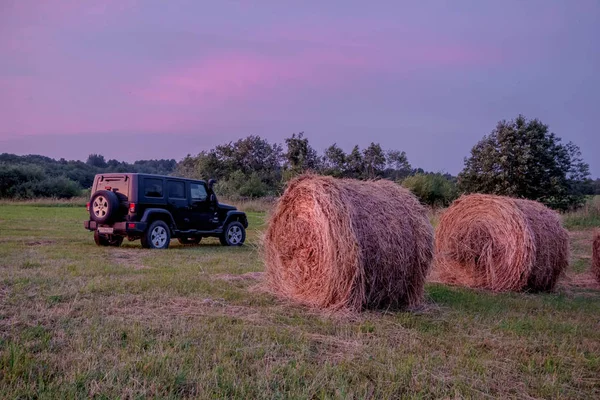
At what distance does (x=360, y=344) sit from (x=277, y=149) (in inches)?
1957

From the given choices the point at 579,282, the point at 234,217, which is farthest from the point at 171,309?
the point at 234,217

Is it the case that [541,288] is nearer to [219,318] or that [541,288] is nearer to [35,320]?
[219,318]

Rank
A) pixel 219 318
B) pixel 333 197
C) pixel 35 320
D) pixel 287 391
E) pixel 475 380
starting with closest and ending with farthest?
pixel 287 391, pixel 475 380, pixel 35 320, pixel 219 318, pixel 333 197

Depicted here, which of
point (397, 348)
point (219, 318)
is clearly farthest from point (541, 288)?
point (219, 318)

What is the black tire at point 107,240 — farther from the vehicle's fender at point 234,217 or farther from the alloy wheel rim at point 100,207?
the vehicle's fender at point 234,217

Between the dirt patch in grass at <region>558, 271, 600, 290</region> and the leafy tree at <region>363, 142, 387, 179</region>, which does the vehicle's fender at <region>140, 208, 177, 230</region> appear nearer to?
the dirt patch in grass at <region>558, 271, 600, 290</region>

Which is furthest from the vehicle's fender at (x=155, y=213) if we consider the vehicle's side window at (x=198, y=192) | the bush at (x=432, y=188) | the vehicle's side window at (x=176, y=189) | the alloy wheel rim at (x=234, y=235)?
the bush at (x=432, y=188)

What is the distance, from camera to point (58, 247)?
11.0 metres

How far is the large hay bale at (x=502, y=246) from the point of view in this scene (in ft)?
25.7

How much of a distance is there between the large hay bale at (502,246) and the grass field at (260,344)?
30.2 inches

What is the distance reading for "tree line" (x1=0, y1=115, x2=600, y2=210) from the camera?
25.1 meters

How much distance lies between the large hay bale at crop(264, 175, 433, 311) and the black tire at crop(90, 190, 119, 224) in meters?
6.02

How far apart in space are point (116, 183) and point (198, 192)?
7.16ft

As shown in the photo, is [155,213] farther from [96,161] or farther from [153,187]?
[96,161]
